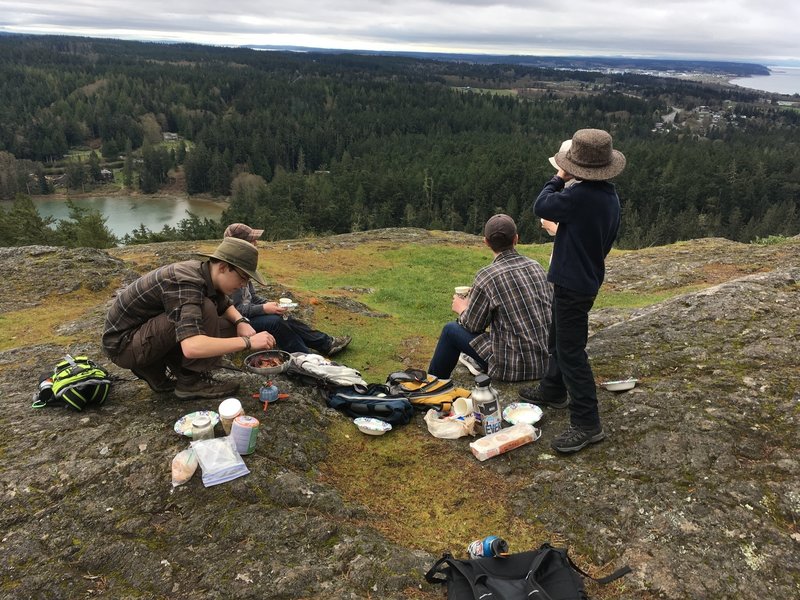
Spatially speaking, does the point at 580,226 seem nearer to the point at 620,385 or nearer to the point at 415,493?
the point at 620,385

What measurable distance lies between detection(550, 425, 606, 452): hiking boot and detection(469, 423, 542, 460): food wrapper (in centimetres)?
26

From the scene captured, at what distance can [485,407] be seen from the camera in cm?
541

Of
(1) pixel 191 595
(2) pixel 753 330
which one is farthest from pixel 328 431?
(2) pixel 753 330

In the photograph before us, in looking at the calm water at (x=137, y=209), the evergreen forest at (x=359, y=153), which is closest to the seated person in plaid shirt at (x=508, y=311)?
the evergreen forest at (x=359, y=153)

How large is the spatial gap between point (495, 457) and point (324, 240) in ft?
75.6

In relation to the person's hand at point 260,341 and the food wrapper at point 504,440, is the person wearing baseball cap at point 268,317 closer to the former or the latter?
the person's hand at point 260,341

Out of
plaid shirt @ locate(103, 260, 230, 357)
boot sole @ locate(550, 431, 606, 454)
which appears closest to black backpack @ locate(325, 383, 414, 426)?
boot sole @ locate(550, 431, 606, 454)

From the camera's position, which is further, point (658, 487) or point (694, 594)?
point (658, 487)

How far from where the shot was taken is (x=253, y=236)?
8234 mm

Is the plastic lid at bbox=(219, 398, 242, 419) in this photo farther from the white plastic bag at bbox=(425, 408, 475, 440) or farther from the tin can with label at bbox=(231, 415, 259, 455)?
the white plastic bag at bbox=(425, 408, 475, 440)

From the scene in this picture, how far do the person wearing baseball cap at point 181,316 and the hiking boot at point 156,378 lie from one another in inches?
0.4

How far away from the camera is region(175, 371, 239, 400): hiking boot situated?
5.52 metres

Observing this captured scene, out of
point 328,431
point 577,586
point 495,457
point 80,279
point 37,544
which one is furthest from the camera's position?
point 80,279

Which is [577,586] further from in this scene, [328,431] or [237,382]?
[237,382]
